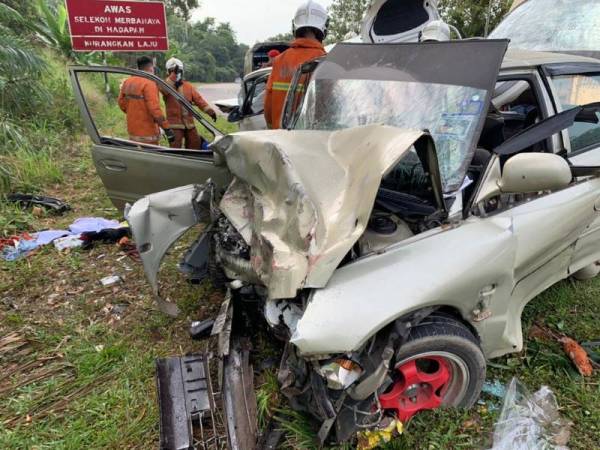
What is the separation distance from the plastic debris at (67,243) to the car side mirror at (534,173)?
12.2 feet

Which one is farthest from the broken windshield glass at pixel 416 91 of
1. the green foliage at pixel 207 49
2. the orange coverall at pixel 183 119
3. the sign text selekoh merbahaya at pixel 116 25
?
the green foliage at pixel 207 49

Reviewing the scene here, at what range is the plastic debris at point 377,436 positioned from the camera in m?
1.89

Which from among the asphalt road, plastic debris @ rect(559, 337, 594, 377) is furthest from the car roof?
the asphalt road

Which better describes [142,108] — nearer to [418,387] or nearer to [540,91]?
[540,91]

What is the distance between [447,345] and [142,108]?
4.45 m

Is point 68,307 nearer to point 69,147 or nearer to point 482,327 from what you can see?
point 482,327

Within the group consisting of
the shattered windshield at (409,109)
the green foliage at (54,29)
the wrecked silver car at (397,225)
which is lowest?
the wrecked silver car at (397,225)

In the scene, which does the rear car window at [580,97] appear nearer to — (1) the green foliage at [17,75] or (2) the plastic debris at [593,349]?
(2) the plastic debris at [593,349]

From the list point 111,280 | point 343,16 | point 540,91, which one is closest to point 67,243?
point 111,280

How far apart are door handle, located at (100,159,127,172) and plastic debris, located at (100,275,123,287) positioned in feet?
2.96

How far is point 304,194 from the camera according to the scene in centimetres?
193

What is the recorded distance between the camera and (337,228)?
5.90ft

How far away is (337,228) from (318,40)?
9.49ft

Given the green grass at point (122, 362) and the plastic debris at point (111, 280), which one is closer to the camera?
the green grass at point (122, 362)
